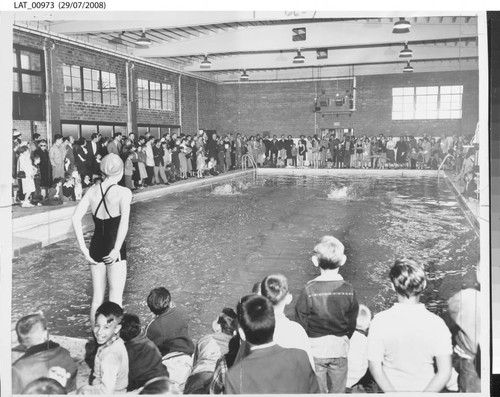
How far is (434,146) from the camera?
362 centimetres

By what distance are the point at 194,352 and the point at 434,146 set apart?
253 cm

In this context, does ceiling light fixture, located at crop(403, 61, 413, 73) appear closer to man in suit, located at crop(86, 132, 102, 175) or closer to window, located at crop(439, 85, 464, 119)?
window, located at crop(439, 85, 464, 119)

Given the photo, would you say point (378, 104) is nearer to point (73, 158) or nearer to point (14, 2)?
point (73, 158)

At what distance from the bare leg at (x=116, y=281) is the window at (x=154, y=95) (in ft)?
4.60

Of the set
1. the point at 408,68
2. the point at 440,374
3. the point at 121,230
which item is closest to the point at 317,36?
the point at 408,68

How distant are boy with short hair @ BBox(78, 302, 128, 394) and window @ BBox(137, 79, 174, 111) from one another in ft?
5.89

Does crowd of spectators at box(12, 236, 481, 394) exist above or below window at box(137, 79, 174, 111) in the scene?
below

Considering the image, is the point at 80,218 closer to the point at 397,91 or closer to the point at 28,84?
the point at 28,84

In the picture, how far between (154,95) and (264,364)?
7.98 feet

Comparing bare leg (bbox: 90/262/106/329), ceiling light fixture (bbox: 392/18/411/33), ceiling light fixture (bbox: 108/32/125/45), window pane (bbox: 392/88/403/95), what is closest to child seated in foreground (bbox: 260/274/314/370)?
bare leg (bbox: 90/262/106/329)

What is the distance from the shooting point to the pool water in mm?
3496

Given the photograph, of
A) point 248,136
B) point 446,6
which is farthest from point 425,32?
point 248,136

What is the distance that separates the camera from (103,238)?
365 cm

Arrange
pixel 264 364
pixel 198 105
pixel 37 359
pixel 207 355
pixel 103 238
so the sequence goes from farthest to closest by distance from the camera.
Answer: pixel 198 105 < pixel 103 238 < pixel 37 359 < pixel 207 355 < pixel 264 364
